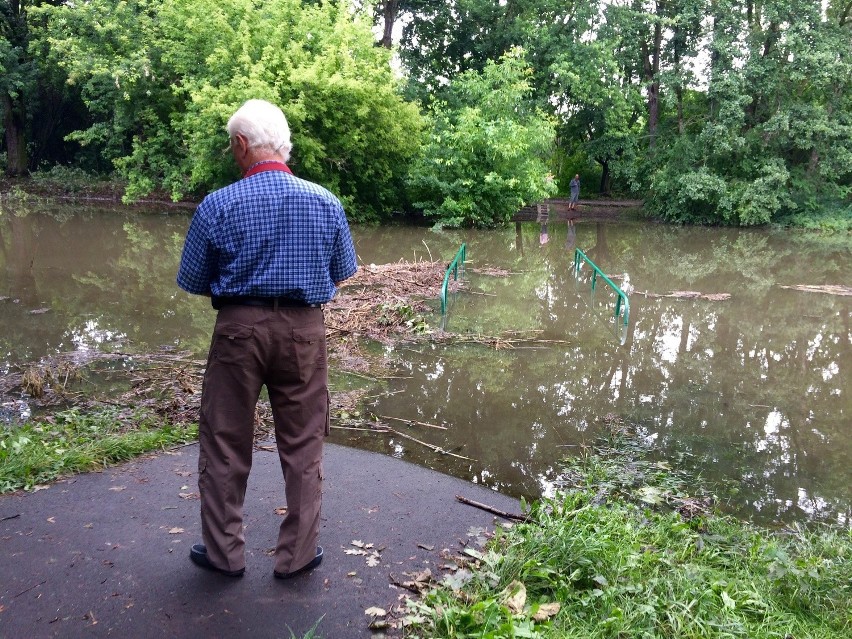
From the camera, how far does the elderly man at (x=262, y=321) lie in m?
2.79

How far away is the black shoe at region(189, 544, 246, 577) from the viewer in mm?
2990

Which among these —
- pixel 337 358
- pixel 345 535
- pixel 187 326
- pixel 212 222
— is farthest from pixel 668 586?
pixel 187 326

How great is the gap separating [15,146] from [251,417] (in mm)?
32064

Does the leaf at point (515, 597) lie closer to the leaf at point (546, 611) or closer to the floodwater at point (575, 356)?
the leaf at point (546, 611)

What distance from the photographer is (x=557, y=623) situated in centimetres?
271

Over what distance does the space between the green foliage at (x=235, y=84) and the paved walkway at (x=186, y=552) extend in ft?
51.2

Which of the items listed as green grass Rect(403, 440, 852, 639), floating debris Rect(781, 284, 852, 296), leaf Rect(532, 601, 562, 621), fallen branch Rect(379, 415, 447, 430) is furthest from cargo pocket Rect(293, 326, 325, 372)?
floating debris Rect(781, 284, 852, 296)

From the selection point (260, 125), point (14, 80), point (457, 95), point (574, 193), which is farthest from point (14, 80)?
point (260, 125)

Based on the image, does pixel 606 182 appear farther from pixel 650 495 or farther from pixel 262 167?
pixel 262 167

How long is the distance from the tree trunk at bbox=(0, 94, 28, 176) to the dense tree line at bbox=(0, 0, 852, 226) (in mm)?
95

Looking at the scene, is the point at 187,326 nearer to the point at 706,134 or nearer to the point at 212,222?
the point at 212,222

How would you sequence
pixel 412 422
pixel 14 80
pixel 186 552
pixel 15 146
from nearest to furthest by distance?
pixel 186 552 → pixel 412 422 → pixel 14 80 → pixel 15 146

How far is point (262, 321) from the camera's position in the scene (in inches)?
110

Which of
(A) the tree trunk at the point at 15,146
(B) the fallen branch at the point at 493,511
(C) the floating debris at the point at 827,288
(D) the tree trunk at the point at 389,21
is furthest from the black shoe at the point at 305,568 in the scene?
(A) the tree trunk at the point at 15,146
